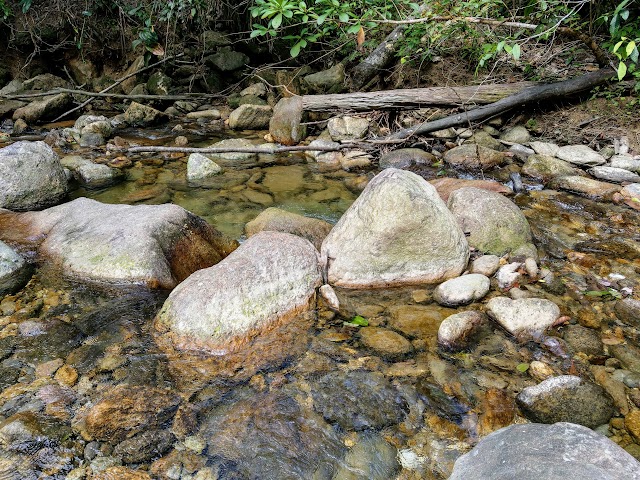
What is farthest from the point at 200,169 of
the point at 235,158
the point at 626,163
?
the point at 626,163

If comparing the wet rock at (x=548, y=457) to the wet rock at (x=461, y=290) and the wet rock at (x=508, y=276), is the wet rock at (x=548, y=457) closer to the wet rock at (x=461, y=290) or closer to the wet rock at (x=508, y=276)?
the wet rock at (x=461, y=290)

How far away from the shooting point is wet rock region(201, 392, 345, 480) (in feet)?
6.61

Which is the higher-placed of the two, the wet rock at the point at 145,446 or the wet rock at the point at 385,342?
the wet rock at the point at 145,446

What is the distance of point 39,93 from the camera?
941 cm

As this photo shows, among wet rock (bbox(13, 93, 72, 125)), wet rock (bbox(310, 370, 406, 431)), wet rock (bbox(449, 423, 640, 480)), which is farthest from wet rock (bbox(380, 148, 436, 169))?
wet rock (bbox(13, 93, 72, 125))

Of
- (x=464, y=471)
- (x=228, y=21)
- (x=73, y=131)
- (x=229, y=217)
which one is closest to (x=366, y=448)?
(x=464, y=471)

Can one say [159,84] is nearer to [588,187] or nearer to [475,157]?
[475,157]

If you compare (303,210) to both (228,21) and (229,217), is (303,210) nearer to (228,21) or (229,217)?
(229,217)

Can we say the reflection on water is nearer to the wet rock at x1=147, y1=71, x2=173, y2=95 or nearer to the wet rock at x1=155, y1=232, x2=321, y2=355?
the wet rock at x1=155, y1=232, x2=321, y2=355

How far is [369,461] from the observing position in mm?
2037

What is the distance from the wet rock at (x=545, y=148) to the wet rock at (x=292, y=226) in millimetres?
3718

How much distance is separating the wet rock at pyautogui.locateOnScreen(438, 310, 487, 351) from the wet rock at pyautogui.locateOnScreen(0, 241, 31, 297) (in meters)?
3.13

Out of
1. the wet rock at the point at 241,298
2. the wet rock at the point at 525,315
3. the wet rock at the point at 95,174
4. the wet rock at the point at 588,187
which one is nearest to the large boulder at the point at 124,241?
the wet rock at the point at 241,298

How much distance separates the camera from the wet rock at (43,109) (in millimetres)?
8734
